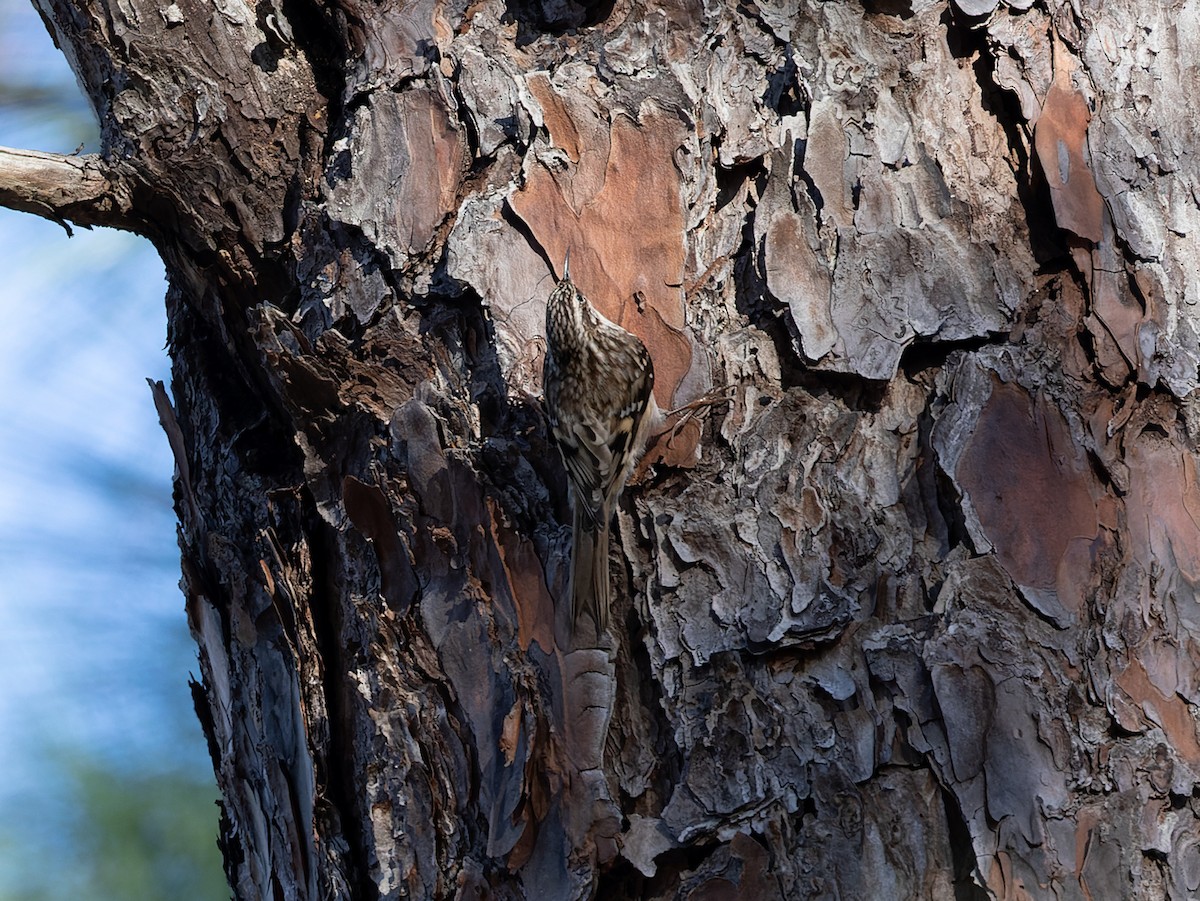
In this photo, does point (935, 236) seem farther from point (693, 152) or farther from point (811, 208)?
point (693, 152)

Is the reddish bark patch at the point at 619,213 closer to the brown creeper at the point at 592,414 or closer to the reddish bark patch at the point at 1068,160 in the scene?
the brown creeper at the point at 592,414

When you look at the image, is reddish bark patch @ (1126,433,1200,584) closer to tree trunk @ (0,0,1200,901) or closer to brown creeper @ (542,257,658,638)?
tree trunk @ (0,0,1200,901)

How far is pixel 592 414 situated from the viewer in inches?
89.0

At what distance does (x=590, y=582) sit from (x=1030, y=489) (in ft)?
1.99

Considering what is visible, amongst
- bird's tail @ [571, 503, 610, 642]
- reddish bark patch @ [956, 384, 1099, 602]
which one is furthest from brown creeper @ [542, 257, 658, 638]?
reddish bark patch @ [956, 384, 1099, 602]

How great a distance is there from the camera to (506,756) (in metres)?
1.51

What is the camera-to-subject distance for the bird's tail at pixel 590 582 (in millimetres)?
1533

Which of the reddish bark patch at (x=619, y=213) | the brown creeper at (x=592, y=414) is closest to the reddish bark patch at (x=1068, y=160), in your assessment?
the reddish bark patch at (x=619, y=213)

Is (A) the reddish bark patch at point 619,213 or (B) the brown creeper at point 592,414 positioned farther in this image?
(A) the reddish bark patch at point 619,213

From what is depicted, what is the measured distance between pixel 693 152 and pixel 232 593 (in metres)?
1.14

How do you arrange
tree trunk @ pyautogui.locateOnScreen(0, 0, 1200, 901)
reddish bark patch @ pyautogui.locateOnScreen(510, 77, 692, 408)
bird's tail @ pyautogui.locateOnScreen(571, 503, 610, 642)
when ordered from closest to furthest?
tree trunk @ pyautogui.locateOnScreen(0, 0, 1200, 901), bird's tail @ pyautogui.locateOnScreen(571, 503, 610, 642), reddish bark patch @ pyautogui.locateOnScreen(510, 77, 692, 408)

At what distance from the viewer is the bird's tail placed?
153cm

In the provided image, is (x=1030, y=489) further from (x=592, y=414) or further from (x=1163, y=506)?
(x=592, y=414)

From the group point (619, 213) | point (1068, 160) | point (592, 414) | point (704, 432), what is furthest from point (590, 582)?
point (1068, 160)
